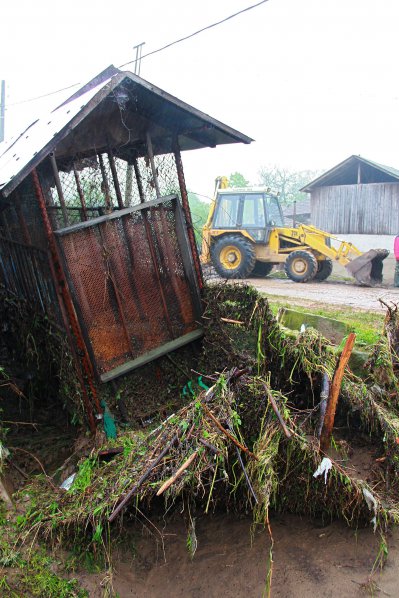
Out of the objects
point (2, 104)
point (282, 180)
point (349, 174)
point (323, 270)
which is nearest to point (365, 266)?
point (323, 270)

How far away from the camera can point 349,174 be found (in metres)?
20.6

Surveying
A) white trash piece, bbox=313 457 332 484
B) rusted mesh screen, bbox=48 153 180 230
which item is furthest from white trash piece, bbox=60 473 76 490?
rusted mesh screen, bbox=48 153 180 230

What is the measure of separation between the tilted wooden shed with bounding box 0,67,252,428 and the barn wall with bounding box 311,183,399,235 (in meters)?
15.9

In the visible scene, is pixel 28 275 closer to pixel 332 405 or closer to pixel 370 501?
pixel 332 405

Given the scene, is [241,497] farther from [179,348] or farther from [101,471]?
[179,348]

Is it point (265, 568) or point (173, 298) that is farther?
point (173, 298)

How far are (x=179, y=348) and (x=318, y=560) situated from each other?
2887 millimetres

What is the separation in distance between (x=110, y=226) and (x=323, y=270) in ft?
34.1

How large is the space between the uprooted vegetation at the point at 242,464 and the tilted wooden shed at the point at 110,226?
0.96m

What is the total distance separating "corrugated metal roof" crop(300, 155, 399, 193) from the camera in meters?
18.9

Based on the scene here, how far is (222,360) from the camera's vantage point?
5574mm

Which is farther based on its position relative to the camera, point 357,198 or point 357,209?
point 357,209

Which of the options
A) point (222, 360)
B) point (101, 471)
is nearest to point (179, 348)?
point (222, 360)

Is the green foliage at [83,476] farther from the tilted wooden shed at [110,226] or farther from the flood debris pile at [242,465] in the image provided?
the tilted wooden shed at [110,226]
